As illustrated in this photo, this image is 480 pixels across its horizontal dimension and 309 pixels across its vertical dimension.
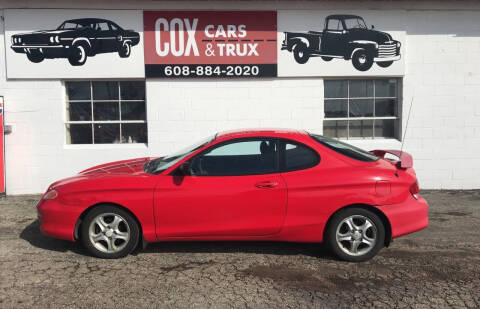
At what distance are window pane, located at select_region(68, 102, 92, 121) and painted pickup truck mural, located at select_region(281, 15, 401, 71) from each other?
13.8 feet

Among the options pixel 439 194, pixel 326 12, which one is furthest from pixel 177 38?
pixel 439 194

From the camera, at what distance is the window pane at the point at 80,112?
8.45m

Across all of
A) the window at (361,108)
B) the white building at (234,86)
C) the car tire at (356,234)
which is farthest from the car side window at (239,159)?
the window at (361,108)

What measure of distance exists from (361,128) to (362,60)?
1430 mm

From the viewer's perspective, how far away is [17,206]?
7270 mm

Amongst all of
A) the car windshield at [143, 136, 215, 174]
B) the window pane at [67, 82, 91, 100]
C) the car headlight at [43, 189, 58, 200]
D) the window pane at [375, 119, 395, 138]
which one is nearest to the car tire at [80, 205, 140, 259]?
the car headlight at [43, 189, 58, 200]

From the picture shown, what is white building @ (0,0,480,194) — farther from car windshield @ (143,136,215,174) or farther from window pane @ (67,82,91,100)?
car windshield @ (143,136,215,174)

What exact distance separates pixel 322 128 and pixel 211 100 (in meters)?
2.39

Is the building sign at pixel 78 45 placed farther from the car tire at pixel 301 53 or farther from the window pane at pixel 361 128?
the window pane at pixel 361 128

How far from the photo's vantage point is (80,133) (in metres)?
8.48

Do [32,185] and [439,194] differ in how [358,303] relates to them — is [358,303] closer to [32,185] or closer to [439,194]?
[439,194]

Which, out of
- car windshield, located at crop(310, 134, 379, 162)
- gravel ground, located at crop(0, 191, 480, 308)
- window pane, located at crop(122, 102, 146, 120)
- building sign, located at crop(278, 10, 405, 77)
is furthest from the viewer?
window pane, located at crop(122, 102, 146, 120)

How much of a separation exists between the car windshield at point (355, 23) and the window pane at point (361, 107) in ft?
4.96

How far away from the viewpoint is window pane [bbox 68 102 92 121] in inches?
333
